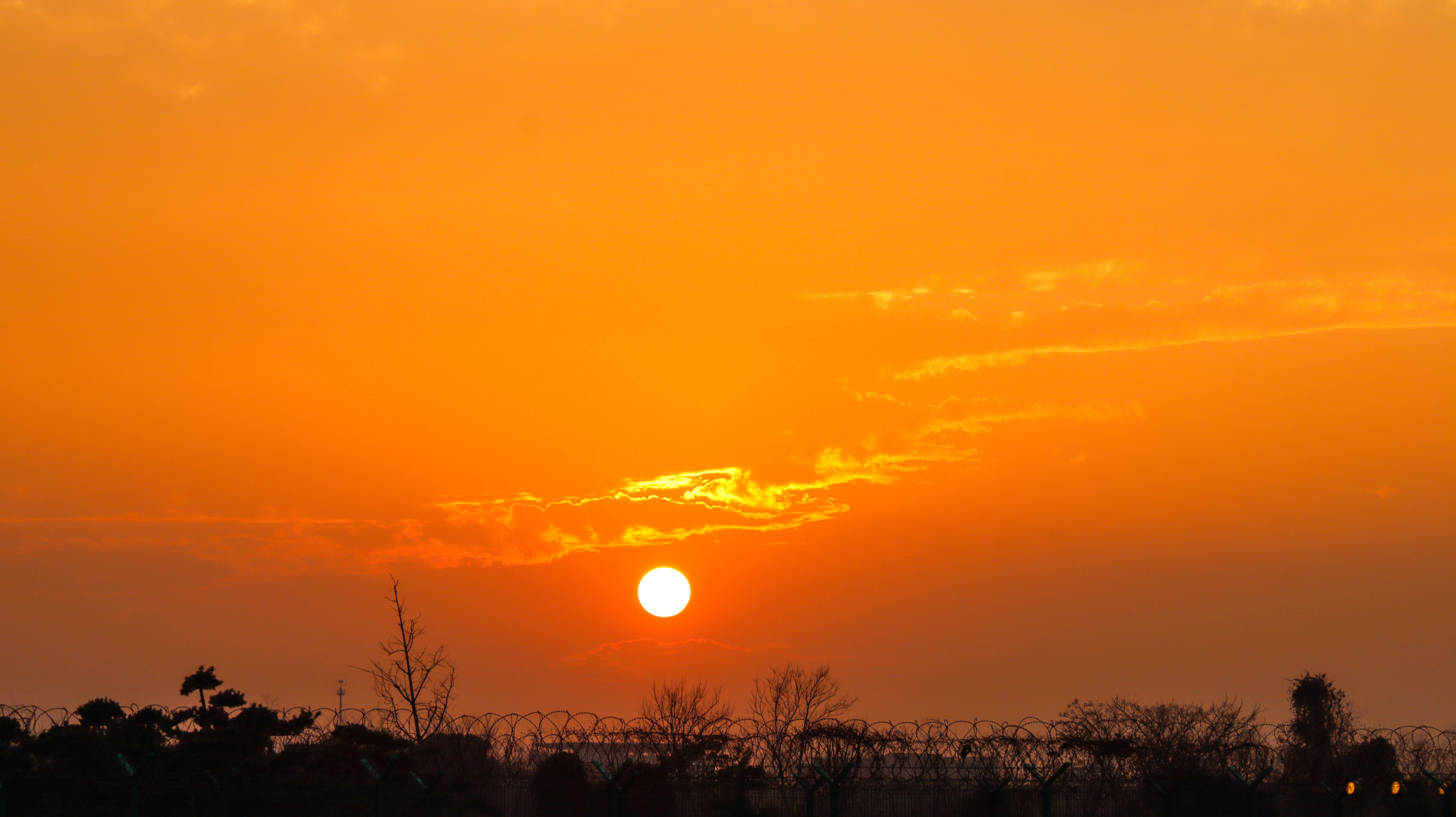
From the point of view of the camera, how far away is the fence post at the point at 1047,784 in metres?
27.7

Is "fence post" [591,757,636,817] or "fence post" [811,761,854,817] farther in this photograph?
"fence post" [811,761,854,817]

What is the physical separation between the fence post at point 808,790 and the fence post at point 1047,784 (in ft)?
15.4

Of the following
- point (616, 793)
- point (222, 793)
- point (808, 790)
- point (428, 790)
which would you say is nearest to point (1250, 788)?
point (808, 790)

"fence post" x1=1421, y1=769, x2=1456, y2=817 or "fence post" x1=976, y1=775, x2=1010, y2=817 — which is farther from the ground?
"fence post" x1=976, y1=775, x2=1010, y2=817

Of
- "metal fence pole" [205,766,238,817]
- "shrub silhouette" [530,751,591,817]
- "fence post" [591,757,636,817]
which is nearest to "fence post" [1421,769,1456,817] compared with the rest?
"fence post" [591,757,636,817]

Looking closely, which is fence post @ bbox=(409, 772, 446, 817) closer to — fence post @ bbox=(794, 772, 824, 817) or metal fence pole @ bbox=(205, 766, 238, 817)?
metal fence pole @ bbox=(205, 766, 238, 817)

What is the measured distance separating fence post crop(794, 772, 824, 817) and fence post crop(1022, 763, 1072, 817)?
468 centimetres

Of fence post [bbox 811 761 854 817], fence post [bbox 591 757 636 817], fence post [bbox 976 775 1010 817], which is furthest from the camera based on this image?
fence post [bbox 976 775 1010 817]

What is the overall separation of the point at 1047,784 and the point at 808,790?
17.3ft

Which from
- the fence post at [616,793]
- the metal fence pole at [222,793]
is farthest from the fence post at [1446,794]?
the metal fence pole at [222,793]

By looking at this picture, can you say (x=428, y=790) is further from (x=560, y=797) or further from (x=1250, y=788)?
(x=1250, y=788)

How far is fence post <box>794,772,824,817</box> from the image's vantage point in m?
26.1

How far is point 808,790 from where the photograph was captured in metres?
26.2

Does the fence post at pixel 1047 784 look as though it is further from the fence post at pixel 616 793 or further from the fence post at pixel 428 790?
the fence post at pixel 428 790
